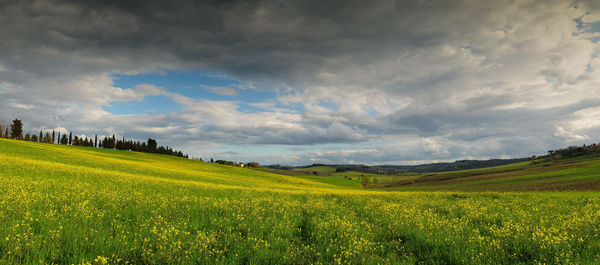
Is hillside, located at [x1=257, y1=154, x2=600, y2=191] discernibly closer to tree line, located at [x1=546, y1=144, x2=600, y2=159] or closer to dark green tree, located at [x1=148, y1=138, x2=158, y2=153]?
tree line, located at [x1=546, y1=144, x2=600, y2=159]

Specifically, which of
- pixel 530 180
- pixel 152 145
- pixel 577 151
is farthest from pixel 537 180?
pixel 152 145

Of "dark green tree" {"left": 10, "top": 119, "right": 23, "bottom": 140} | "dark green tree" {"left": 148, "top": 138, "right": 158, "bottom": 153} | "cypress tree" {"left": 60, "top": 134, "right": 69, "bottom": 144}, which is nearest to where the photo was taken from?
"dark green tree" {"left": 10, "top": 119, "right": 23, "bottom": 140}

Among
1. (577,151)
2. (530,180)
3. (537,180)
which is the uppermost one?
(577,151)

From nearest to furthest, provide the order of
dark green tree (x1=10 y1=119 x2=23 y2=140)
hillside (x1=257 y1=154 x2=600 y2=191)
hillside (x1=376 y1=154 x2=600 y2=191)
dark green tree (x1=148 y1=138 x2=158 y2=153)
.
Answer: hillside (x1=376 y1=154 x2=600 y2=191) → hillside (x1=257 y1=154 x2=600 y2=191) → dark green tree (x1=10 y1=119 x2=23 y2=140) → dark green tree (x1=148 y1=138 x2=158 y2=153)

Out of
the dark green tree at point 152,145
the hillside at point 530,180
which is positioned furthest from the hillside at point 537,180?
the dark green tree at point 152,145

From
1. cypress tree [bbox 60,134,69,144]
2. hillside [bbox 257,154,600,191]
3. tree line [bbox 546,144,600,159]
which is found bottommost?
hillside [bbox 257,154,600,191]

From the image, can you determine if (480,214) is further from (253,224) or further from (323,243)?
→ (253,224)

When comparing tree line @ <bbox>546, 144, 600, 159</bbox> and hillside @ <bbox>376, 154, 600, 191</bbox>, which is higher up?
tree line @ <bbox>546, 144, 600, 159</bbox>

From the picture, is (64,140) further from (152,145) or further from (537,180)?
(537,180)

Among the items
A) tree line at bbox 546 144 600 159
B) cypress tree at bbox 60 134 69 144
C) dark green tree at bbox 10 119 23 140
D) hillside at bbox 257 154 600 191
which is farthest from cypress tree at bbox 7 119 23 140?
tree line at bbox 546 144 600 159

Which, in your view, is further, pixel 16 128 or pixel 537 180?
pixel 16 128

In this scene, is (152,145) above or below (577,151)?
below

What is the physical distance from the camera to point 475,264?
17.5 ft

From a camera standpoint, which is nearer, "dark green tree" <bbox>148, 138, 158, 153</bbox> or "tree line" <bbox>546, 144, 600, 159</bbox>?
"tree line" <bbox>546, 144, 600, 159</bbox>
